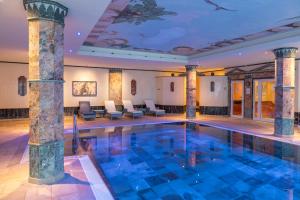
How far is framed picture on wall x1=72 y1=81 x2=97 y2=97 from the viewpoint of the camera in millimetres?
16422

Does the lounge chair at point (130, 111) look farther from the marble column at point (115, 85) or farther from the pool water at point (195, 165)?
the pool water at point (195, 165)

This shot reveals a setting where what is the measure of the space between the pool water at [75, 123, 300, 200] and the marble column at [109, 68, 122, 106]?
7278 mm

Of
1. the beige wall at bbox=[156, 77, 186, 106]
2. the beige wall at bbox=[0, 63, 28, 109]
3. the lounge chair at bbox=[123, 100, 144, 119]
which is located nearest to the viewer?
the beige wall at bbox=[0, 63, 28, 109]

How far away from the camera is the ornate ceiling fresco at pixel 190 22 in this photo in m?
5.98

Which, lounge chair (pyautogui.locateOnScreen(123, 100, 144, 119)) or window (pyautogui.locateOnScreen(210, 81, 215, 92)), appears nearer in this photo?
lounge chair (pyautogui.locateOnScreen(123, 100, 144, 119))

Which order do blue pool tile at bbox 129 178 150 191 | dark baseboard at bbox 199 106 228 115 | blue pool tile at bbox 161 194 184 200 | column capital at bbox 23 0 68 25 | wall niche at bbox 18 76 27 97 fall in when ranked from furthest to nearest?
dark baseboard at bbox 199 106 228 115
wall niche at bbox 18 76 27 97
blue pool tile at bbox 129 178 150 191
column capital at bbox 23 0 68 25
blue pool tile at bbox 161 194 184 200

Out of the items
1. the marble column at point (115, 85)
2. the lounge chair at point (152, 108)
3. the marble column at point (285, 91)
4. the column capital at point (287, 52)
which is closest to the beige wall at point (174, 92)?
the lounge chair at point (152, 108)

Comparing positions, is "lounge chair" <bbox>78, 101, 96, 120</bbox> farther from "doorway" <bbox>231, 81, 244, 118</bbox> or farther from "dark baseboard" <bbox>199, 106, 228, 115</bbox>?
"doorway" <bbox>231, 81, 244, 118</bbox>

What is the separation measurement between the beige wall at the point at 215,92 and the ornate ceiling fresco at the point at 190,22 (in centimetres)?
712

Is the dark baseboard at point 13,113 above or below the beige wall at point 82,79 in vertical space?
below

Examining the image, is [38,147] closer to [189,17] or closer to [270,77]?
[189,17]

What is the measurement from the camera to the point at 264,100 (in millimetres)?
14844

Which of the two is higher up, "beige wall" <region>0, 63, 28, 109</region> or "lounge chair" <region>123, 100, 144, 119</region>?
"beige wall" <region>0, 63, 28, 109</region>

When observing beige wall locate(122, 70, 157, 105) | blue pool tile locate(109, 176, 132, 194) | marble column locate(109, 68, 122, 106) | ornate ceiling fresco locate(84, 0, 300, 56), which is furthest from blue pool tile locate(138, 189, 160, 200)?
beige wall locate(122, 70, 157, 105)
